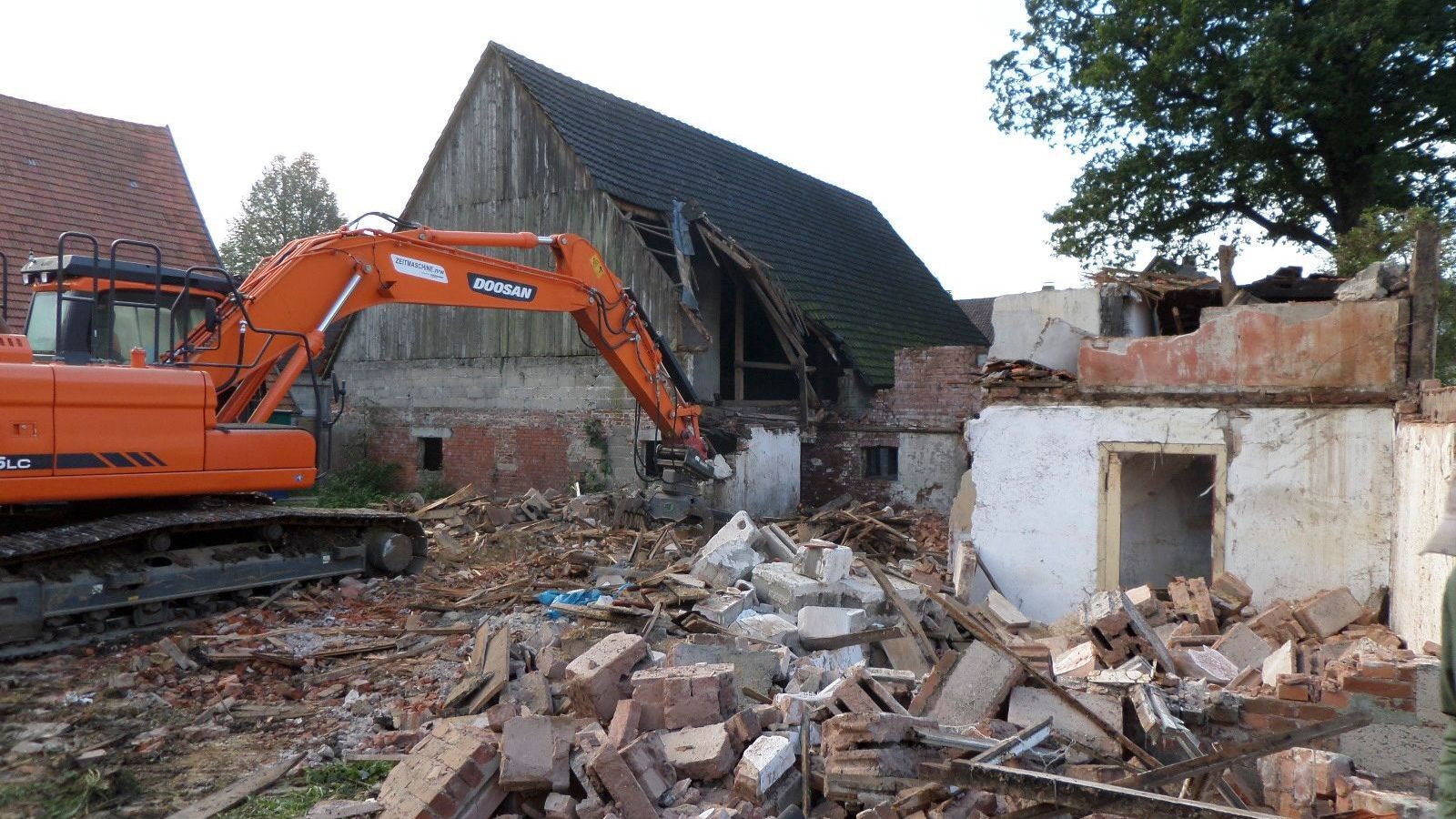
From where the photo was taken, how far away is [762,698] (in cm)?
609

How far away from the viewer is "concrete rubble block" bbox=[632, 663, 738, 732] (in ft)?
17.6

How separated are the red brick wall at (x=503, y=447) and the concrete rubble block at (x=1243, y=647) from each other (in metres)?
9.11

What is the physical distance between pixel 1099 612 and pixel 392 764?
18.5 feet

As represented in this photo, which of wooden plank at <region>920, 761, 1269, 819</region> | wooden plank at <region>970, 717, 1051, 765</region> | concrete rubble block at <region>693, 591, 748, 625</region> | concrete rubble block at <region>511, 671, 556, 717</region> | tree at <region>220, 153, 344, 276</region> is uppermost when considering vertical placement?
tree at <region>220, 153, 344, 276</region>

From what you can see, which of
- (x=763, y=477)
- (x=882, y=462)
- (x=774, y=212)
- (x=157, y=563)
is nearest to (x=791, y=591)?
(x=157, y=563)

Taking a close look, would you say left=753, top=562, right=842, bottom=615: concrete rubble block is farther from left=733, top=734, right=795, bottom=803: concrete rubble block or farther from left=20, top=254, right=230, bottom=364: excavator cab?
left=20, top=254, right=230, bottom=364: excavator cab

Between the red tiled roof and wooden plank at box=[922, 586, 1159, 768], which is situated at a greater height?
the red tiled roof

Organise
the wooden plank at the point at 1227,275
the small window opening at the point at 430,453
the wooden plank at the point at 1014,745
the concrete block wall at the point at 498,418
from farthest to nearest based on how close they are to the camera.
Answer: the small window opening at the point at 430,453 → the concrete block wall at the point at 498,418 → the wooden plank at the point at 1227,275 → the wooden plank at the point at 1014,745

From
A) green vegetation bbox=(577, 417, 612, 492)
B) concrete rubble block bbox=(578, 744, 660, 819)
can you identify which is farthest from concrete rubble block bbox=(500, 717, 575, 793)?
green vegetation bbox=(577, 417, 612, 492)

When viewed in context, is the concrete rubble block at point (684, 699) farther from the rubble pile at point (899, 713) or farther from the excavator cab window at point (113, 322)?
the excavator cab window at point (113, 322)

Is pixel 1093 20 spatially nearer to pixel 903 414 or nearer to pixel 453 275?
pixel 903 414

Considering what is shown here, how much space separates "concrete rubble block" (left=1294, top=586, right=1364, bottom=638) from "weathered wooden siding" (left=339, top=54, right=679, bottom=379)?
30.4 ft

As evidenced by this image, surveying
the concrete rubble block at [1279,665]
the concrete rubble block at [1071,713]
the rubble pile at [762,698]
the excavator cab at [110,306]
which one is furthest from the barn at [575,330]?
the concrete rubble block at [1071,713]

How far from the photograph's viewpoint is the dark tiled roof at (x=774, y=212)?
54.0 feet
